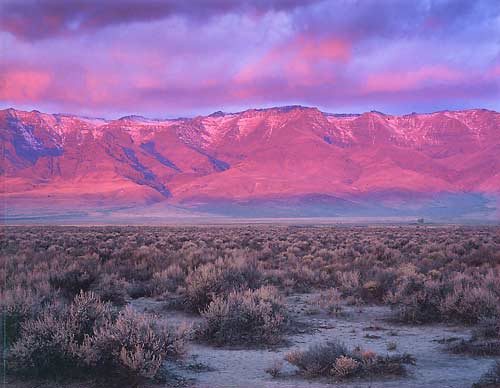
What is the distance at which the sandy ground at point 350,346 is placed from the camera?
354 inches

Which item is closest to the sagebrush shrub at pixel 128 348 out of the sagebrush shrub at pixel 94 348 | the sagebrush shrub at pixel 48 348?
the sagebrush shrub at pixel 94 348

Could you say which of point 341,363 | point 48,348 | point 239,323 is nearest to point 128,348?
point 48,348

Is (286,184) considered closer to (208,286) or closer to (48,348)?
(208,286)

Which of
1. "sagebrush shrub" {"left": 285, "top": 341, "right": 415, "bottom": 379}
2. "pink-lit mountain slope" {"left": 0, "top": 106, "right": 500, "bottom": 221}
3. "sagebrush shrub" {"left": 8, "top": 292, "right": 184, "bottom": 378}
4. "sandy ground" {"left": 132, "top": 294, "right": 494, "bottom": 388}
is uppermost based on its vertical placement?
"pink-lit mountain slope" {"left": 0, "top": 106, "right": 500, "bottom": 221}

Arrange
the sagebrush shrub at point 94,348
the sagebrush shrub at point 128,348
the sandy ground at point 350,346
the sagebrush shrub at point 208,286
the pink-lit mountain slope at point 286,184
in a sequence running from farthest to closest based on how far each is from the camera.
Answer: the pink-lit mountain slope at point 286,184 → the sagebrush shrub at point 208,286 → the sandy ground at point 350,346 → the sagebrush shrub at point 94,348 → the sagebrush shrub at point 128,348

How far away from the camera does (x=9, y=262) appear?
22.0 meters

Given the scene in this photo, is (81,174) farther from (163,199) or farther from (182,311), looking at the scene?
(182,311)

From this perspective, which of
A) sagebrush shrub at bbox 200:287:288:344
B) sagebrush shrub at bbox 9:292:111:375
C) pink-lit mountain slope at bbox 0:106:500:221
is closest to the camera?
sagebrush shrub at bbox 9:292:111:375

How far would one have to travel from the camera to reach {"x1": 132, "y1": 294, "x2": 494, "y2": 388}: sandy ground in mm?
9000

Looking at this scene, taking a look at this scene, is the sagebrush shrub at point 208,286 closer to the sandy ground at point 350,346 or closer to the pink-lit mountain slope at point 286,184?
the sandy ground at point 350,346

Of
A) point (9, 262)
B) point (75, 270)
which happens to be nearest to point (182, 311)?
point (75, 270)

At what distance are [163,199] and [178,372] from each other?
158m

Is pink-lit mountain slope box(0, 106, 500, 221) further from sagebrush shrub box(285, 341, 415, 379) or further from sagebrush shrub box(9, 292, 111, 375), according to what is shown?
sagebrush shrub box(9, 292, 111, 375)

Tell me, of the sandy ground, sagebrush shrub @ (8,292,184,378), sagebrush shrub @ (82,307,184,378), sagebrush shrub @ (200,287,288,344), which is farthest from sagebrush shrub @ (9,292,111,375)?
sagebrush shrub @ (200,287,288,344)
